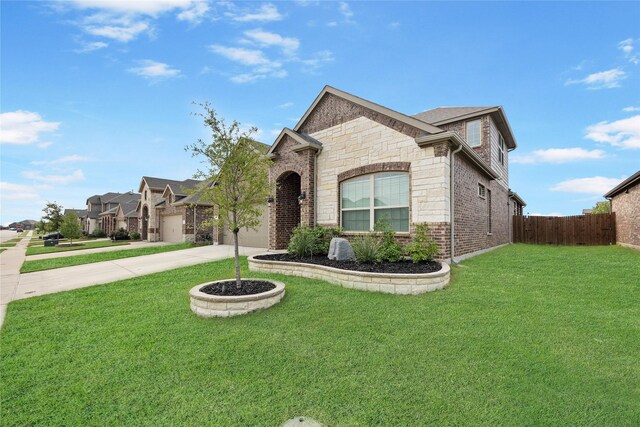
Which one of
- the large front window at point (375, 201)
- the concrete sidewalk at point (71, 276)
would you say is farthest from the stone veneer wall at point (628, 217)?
the concrete sidewalk at point (71, 276)

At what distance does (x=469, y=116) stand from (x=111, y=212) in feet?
138

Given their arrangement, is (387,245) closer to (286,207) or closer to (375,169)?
(375,169)

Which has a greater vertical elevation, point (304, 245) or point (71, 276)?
point (304, 245)

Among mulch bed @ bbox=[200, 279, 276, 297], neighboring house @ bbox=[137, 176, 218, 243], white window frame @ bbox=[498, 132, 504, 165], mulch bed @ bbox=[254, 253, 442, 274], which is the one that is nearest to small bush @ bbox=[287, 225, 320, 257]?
mulch bed @ bbox=[254, 253, 442, 274]

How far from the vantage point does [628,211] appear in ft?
43.7

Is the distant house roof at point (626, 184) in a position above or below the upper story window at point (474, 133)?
below

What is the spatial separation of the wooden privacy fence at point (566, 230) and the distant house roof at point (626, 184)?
1305 millimetres

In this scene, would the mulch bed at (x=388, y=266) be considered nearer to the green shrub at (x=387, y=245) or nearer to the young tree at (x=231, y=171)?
the green shrub at (x=387, y=245)

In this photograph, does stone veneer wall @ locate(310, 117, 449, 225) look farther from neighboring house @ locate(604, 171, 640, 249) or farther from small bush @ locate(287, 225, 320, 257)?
neighboring house @ locate(604, 171, 640, 249)

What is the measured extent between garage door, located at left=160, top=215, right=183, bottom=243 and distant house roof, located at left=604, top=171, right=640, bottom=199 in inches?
989

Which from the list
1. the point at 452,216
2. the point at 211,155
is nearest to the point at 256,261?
the point at 211,155

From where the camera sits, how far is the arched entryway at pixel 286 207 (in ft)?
37.7

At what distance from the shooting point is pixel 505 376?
9.17ft

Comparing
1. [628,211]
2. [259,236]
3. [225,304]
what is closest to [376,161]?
[225,304]
